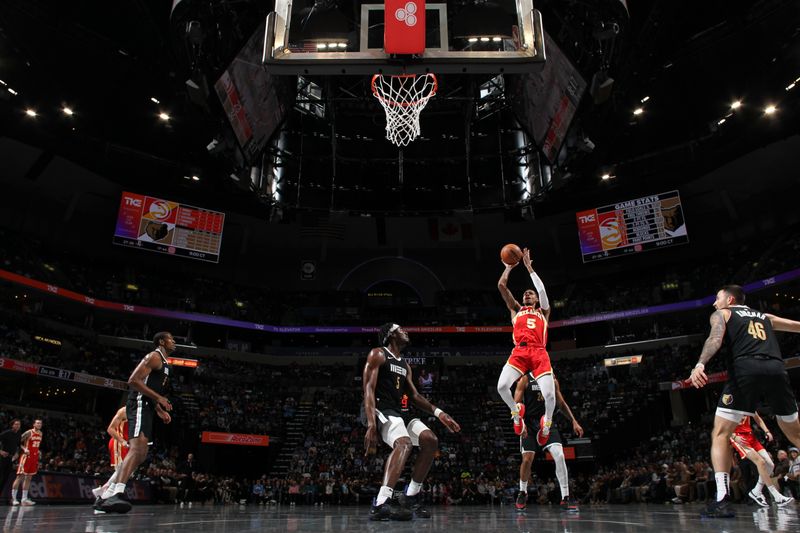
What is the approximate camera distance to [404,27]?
761 centimetres

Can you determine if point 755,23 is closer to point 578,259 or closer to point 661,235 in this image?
point 661,235

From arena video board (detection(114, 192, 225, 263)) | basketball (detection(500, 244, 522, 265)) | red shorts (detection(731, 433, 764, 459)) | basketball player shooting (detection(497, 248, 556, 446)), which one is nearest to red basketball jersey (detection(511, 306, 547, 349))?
basketball player shooting (detection(497, 248, 556, 446))

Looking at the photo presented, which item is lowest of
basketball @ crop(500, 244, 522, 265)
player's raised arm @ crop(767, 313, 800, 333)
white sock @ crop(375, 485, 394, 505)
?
white sock @ crop(375, 485, 394, 505)

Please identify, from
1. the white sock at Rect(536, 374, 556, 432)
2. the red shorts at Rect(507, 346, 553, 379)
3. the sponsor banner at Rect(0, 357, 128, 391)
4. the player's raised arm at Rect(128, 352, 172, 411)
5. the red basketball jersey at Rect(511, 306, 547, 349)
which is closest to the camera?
the player's raised arm at Rect(128, 352, 172, 411)

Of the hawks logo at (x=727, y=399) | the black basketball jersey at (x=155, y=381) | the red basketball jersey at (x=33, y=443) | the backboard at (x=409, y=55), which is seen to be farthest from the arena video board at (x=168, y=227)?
the hawks logo at (x=727, y=399)

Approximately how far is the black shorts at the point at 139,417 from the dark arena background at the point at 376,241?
12cm

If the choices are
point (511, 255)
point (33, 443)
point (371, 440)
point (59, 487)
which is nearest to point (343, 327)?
point (59, 487)

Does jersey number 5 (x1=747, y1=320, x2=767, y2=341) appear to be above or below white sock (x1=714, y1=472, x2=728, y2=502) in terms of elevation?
above

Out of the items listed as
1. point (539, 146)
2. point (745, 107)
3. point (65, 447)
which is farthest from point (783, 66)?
point (65, 447)

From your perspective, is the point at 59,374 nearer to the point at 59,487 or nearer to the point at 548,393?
the point at 59,487

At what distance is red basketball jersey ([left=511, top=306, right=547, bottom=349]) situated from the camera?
7.80 meters

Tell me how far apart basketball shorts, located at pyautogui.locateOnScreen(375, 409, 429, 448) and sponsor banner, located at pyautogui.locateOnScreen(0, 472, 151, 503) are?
32.6ft

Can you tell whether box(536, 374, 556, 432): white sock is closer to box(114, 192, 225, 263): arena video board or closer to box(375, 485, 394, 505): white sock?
box(375, 485, 394, 505): white sock

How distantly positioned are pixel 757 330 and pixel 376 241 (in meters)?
32.9
